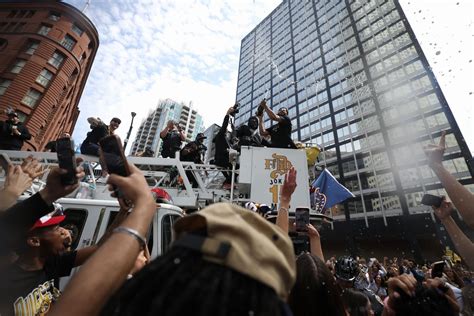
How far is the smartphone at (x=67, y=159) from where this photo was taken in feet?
4.66

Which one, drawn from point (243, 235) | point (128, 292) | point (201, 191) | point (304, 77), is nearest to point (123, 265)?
point (128, 292)

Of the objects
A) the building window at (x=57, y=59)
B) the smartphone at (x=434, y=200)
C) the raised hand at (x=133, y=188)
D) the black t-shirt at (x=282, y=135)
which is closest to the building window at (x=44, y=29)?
the building window at (x=57, y=59)

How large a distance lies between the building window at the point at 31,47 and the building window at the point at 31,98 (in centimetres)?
497

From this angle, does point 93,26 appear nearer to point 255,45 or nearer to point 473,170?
point 255,45

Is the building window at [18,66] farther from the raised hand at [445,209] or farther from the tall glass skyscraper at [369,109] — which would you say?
the tall glass skyscraper at [369,109]

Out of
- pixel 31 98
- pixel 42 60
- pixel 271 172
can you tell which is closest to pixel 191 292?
pixel 271 172

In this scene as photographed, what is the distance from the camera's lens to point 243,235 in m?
0.68

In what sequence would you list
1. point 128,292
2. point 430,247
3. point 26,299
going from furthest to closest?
point 430,247
point 26,299
point 128,292

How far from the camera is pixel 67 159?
57.9 inches

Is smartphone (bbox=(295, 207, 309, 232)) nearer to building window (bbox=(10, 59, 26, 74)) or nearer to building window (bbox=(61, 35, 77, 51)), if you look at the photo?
building window (bbox=(10, 59, 26, 74))

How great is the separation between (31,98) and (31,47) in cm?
695

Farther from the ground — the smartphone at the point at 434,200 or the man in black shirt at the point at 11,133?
the man in black shirt at the point at 11,133

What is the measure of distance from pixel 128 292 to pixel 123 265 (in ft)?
0.87

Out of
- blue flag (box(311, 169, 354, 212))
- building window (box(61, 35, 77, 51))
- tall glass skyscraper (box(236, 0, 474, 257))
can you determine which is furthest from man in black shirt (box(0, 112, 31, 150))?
tall glass skyscraper (box(236, 0, 474, 257))
